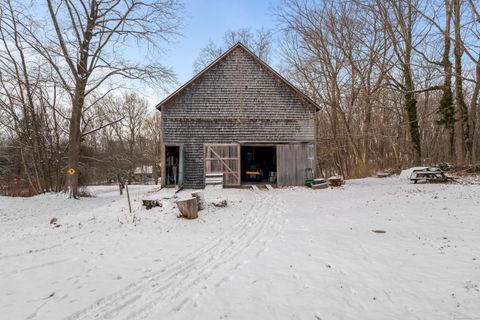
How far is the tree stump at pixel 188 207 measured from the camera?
730 cm

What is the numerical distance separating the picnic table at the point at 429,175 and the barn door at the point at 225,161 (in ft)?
29.2

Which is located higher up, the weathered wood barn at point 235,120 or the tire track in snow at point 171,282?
the weathered wood barn at point 235,120

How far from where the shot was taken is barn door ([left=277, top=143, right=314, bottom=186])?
1415 cm

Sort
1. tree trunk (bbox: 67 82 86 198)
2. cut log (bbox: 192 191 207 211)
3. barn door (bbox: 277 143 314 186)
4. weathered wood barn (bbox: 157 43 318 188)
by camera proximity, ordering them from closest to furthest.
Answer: cut log (bbox: 192 191 207 211) < weathered wood barn (bbox: 157 43 318 188) < barn door (bbox: 277 143 314 186) < tree trunk (bbox: 67 82 86 198)

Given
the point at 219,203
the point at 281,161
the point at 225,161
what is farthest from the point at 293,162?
the point at 219,203

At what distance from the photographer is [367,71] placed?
66.0 ft

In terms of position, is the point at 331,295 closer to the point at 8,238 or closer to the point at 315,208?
the point at 315,208

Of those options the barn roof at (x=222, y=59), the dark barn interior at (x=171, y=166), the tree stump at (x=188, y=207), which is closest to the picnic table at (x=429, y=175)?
the barn roof at (x=222, y=59)

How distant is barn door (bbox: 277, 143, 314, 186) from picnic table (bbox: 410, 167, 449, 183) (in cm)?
499

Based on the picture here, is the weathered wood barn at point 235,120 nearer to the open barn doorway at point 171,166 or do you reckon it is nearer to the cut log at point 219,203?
the open barn doorway at point 171,166

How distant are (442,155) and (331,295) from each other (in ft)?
108

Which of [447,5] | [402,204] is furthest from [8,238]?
[447,5]

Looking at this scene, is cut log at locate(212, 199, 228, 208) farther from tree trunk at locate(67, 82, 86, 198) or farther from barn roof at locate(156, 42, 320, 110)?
tree trunk at locate(67, 82, 86, 198)

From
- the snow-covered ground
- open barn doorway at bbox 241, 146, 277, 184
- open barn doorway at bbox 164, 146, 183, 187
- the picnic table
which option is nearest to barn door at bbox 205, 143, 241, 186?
open barn doorway at bbox 164, 146, 183, 187
